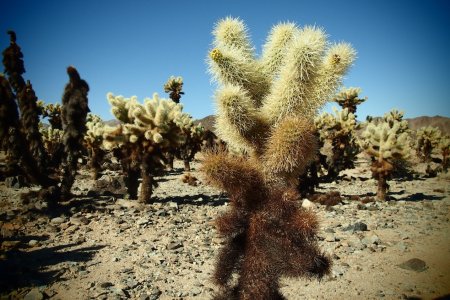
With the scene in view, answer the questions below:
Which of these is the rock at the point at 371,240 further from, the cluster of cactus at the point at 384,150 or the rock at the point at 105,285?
the rock at the point at 105,285

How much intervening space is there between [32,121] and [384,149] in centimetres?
1331

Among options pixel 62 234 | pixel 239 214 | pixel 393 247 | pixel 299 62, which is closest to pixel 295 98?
pixel 299 62

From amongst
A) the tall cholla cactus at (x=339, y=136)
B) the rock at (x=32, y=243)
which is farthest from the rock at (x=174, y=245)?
the tall cholla cactus at (x=339, y=136)

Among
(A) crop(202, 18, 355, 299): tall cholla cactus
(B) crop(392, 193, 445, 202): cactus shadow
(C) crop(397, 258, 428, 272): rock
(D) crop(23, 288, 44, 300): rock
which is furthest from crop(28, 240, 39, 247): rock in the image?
(B) crop(392, 193, 445, 202): cactus shadow

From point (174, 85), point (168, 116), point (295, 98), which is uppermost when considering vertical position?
point (174, 85)

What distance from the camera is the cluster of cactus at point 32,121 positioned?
9312 millimetres

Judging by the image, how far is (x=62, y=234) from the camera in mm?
6883

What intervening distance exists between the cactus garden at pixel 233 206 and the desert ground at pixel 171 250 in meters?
0.03

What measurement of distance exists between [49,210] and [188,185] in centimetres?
667

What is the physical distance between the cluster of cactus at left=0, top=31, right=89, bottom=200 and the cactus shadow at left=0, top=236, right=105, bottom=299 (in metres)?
3.44

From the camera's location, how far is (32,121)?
10445mm

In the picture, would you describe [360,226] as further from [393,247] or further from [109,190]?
[109,190]

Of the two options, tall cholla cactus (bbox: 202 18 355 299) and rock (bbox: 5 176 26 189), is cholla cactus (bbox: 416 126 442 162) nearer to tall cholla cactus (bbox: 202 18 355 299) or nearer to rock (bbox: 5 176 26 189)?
tall cholla cactus (bbox: 202 18 355 299)

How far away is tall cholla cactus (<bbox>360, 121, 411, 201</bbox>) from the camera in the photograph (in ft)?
32.8
